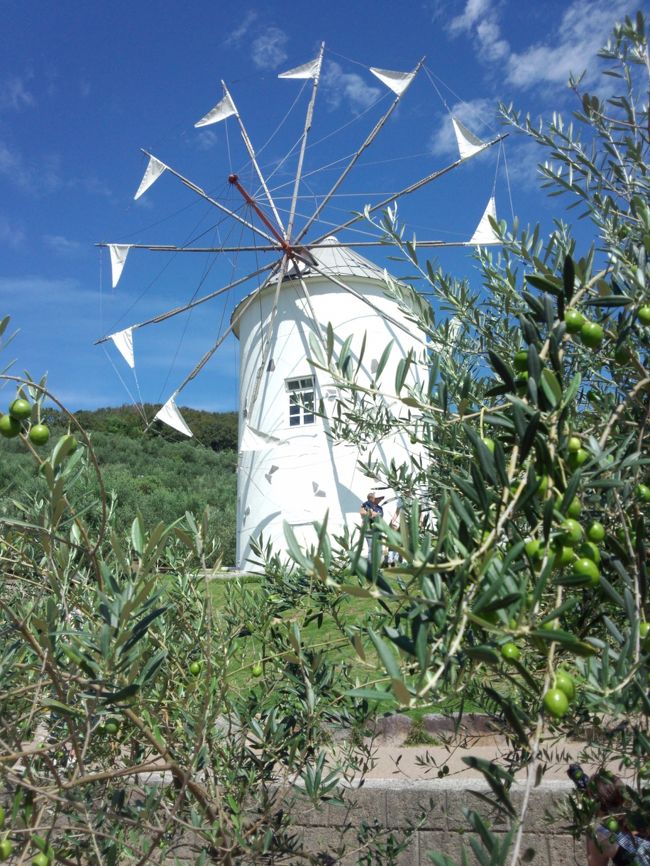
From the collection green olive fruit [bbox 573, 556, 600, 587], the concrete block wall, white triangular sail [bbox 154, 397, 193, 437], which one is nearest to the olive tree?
green olive fruit [bbox 573, 556, 600, 587]

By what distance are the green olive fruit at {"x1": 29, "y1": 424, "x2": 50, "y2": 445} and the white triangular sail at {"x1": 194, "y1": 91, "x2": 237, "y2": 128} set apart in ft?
45.8

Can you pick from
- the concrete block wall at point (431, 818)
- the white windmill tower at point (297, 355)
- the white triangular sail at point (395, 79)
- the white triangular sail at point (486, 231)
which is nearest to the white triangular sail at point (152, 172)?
the white windmill tower at point (297, 355)

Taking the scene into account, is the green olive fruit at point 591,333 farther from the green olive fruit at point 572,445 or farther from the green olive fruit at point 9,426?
the green olive fruit at point 9,426

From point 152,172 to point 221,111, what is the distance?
6.20 ft

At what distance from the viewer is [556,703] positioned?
0.73 meters

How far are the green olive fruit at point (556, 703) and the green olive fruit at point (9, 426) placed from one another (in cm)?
90

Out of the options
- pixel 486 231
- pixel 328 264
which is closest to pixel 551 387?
pixel 486 231

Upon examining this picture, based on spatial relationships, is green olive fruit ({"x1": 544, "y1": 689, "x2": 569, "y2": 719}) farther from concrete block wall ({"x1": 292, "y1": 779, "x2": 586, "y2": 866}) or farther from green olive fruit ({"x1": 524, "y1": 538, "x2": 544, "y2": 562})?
concrete block wall ({"x1": 292, "y1": 779, "x2": 586, "y2": 866})

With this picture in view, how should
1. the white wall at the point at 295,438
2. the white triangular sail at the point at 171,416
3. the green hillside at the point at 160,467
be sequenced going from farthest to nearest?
the green hillside at the point at 160,467 < the white triangular sail at the point at 171,416 < the white wall at the point at 295,438

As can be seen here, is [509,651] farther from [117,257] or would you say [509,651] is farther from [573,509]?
[117,257]

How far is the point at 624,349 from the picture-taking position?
111cm

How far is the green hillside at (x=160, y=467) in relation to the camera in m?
15.4

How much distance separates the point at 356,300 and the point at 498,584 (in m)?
11.8

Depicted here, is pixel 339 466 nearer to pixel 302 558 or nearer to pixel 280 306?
pixel 280 306
